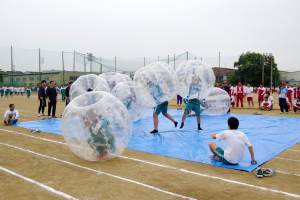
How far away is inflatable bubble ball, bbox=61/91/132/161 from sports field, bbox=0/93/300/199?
365 millimetres

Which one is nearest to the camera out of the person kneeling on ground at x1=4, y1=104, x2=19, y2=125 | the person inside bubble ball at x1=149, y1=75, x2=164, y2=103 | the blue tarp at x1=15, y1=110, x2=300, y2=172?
the blue tarp at x1=15, y1=110, x2=300, y2=172

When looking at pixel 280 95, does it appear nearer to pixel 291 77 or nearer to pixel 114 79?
pixel 114 79

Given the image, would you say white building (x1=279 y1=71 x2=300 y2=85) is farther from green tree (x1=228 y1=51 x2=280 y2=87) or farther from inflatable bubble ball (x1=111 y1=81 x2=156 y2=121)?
inflatable bubble ball (x1=111 y1=81 x2=156 y2=121)

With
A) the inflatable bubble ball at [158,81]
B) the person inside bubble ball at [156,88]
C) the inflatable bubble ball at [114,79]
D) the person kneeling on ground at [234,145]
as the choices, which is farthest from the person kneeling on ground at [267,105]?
the person kneeling on ground at [234,145]

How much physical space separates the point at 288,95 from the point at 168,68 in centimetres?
1017

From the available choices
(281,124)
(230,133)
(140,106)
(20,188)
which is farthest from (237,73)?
(20,188)

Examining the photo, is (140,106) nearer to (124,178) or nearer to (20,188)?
(124,178)

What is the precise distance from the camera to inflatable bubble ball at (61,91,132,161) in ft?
14.6

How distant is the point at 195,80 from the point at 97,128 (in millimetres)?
4303

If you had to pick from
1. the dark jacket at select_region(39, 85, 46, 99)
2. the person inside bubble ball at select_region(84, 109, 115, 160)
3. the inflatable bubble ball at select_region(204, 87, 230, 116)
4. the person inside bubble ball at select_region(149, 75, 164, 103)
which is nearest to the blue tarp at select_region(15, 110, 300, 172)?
the person inside bubble ball at select_region(149, 75, 164, 103)

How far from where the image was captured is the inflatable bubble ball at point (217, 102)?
1111 cm

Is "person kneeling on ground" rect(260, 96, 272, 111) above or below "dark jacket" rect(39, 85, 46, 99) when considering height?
below

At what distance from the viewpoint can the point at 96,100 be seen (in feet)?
16.1

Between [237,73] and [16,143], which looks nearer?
[16,143]
